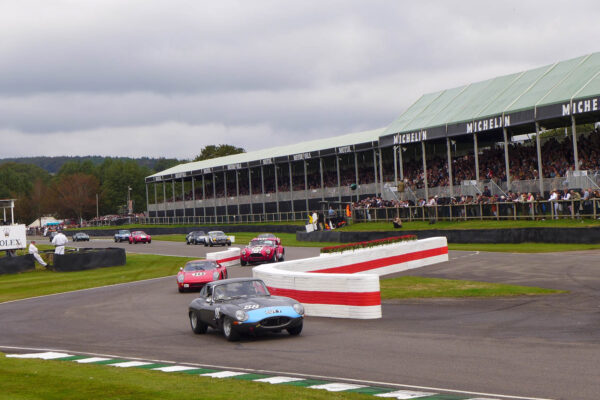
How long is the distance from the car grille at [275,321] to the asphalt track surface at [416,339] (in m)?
0.37

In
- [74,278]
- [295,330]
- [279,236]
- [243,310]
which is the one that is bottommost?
[74,278]

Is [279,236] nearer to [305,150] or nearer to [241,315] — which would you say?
[305,150]

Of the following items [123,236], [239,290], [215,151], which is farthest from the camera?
[215,151]

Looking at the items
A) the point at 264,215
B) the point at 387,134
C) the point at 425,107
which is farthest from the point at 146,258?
the point at 264,215

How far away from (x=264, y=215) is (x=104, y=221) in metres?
50.5

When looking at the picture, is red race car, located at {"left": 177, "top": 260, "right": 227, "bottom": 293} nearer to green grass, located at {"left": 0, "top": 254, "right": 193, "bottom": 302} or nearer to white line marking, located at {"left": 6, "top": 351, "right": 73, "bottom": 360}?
green grass, located at {"left": 0, "top": 254, "right": 193, "bottom": 302}

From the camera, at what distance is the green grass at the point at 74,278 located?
107 ft

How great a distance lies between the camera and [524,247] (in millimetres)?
35125

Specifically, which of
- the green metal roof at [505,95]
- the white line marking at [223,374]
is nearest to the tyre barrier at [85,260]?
the green metal roof at [505,95]

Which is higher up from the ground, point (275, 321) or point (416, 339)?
point (275, 321)

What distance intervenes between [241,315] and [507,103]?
123 feet

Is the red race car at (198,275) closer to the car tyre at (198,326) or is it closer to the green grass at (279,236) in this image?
the car tyre at (198,326)

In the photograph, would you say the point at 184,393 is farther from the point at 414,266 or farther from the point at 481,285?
the point at 414,266

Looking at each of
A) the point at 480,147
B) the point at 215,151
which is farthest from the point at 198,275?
the point at 215,151
